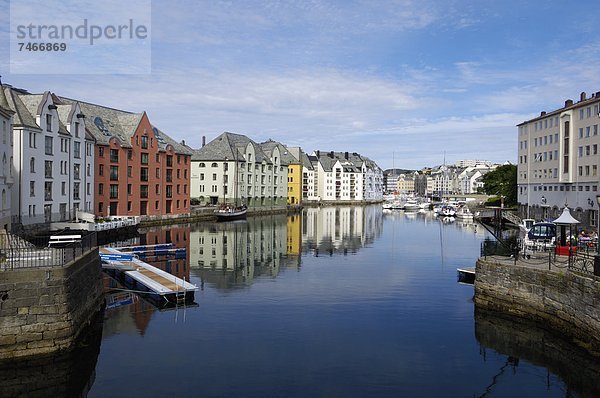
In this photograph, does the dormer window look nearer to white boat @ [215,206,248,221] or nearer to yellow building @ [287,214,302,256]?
yellow building @ [287,214,302,256]

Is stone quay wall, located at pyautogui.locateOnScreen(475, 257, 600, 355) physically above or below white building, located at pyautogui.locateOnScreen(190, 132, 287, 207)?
below

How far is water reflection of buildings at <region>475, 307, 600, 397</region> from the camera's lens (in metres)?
19.5

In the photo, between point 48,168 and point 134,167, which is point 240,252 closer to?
point 48,168

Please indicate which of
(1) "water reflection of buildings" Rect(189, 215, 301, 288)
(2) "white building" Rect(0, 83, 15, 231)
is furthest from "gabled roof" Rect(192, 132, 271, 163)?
(2) "white building" Rect(0, 83, 15, 231)

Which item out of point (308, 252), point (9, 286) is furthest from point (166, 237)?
point (9, 286)

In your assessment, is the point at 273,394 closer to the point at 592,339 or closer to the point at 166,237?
the point at 592,339

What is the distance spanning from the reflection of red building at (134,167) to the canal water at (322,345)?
38596mm

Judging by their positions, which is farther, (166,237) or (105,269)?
(166,237)

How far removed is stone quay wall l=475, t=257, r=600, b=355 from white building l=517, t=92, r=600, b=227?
35.7 meters

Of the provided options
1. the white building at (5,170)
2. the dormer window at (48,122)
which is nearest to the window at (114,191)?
the dormer window at (48,122)

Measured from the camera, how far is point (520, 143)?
88.2m

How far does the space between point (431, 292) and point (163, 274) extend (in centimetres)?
1768

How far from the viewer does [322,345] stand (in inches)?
907

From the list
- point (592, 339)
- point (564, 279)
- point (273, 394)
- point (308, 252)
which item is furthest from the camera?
point (308, 252)
